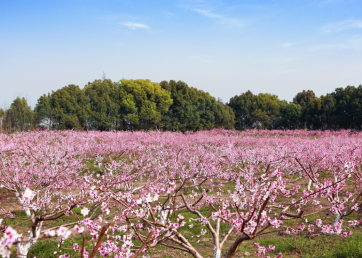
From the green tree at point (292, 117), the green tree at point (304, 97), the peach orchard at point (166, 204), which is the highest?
the green tree at point (304, 97)

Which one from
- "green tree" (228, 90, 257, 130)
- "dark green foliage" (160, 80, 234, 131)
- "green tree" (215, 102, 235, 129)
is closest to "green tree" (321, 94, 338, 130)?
"green tree" (228, 90, 257, 130)

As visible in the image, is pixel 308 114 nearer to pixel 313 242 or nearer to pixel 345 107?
pixel 345 107

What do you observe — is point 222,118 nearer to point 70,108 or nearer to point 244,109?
point 244,109

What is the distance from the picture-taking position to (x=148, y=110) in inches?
1574

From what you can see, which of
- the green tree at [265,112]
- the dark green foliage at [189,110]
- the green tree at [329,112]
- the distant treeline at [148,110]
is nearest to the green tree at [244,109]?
→ the green tree at [265,112]

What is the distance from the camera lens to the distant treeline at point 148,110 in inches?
1470

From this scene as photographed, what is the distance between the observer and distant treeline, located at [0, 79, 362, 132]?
37344 mm

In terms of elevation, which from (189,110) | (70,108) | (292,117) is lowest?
(292,117)

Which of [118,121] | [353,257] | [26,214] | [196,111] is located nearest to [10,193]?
[26,214]

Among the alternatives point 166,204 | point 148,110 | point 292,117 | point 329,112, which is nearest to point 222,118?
point 292,117

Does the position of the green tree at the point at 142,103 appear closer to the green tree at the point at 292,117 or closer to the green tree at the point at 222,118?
the green tree at the point at 222,118

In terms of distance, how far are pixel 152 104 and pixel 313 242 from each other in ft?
115

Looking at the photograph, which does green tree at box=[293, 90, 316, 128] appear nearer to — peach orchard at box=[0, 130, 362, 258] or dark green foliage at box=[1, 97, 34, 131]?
peach orchard at box=[0, 130, 362, 258]

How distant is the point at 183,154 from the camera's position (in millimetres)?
16453
